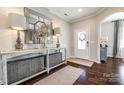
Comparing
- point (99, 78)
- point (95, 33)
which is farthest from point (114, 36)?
point (99, 78)

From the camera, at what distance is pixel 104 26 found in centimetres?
A: 641

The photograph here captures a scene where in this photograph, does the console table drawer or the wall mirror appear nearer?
→ the console table drawer

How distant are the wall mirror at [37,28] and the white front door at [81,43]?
2.32 metres

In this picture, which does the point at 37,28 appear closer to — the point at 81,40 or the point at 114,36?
the point at 81,40

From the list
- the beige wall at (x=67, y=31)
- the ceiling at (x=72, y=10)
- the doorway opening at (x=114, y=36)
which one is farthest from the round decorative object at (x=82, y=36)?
the ceiling at (x=72, y=10)

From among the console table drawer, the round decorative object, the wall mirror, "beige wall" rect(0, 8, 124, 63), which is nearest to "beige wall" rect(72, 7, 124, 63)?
"beige wall" rect(0, 8, 124, 63)

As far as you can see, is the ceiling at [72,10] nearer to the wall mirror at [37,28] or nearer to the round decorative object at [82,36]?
the wall mirror at [37,28]

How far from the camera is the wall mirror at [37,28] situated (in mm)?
2797

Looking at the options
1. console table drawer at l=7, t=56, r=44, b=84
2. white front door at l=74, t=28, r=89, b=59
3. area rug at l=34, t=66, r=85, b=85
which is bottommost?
area rug at l=34, t=66, r=85, b=85

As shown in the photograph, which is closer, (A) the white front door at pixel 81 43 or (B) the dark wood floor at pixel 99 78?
(B) the dark wood floor at pixel 99 78

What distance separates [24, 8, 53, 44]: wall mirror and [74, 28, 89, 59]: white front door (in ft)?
7.61

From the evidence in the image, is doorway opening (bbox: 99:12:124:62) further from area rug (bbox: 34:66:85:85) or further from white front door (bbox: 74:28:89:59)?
area rug (bbox: 34:66:85:85)

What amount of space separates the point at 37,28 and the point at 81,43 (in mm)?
3191

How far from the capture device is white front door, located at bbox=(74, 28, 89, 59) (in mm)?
5227
